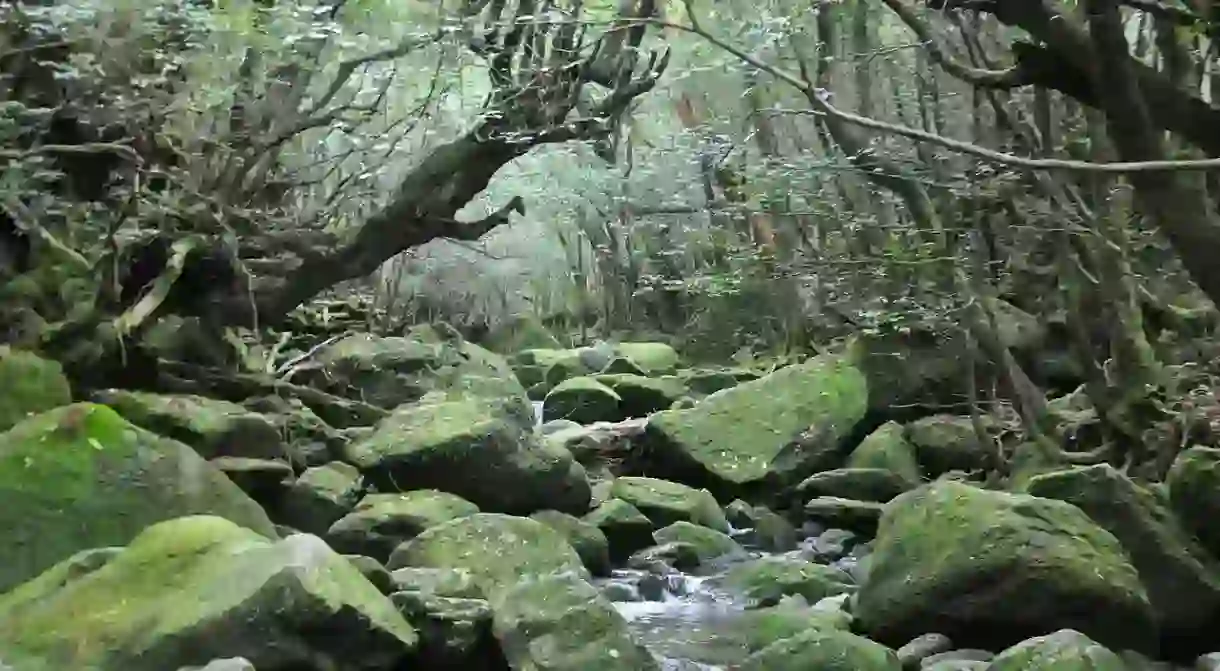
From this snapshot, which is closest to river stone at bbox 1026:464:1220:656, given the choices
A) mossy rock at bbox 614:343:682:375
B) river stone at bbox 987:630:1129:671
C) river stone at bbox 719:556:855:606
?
river stone at bbox 987:630:1129:671

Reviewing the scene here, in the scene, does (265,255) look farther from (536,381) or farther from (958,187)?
(536,381)

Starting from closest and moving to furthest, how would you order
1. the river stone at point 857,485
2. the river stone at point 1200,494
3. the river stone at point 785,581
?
the river stone at point 1200,494, the river stone at point 785,581, the river stone at point 857,485

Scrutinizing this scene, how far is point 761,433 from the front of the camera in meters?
11.3

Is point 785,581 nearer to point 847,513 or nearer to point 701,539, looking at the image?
point 701,539

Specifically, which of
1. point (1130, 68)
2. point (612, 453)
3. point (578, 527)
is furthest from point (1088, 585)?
point (612, 453)

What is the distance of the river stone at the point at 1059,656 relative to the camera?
474 centimetres

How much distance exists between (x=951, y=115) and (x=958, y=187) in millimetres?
2771

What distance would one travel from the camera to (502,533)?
699 cm

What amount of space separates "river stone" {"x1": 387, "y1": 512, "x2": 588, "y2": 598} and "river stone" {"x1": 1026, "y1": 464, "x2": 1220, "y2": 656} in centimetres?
299

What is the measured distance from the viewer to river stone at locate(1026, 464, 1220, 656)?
585 centimetres

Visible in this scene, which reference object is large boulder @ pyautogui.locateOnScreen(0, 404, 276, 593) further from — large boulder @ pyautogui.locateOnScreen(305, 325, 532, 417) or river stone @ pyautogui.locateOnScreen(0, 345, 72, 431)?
large boulder @ pyautogui.locateOnScreen(305, 325, 532, 417)

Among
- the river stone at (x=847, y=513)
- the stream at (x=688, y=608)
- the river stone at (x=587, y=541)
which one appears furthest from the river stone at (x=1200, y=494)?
the river stone at (x=587, y=541)

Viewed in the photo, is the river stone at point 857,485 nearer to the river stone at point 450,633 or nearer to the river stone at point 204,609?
the river stone at point 450,633

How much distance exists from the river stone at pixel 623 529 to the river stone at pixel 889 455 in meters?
2.61
